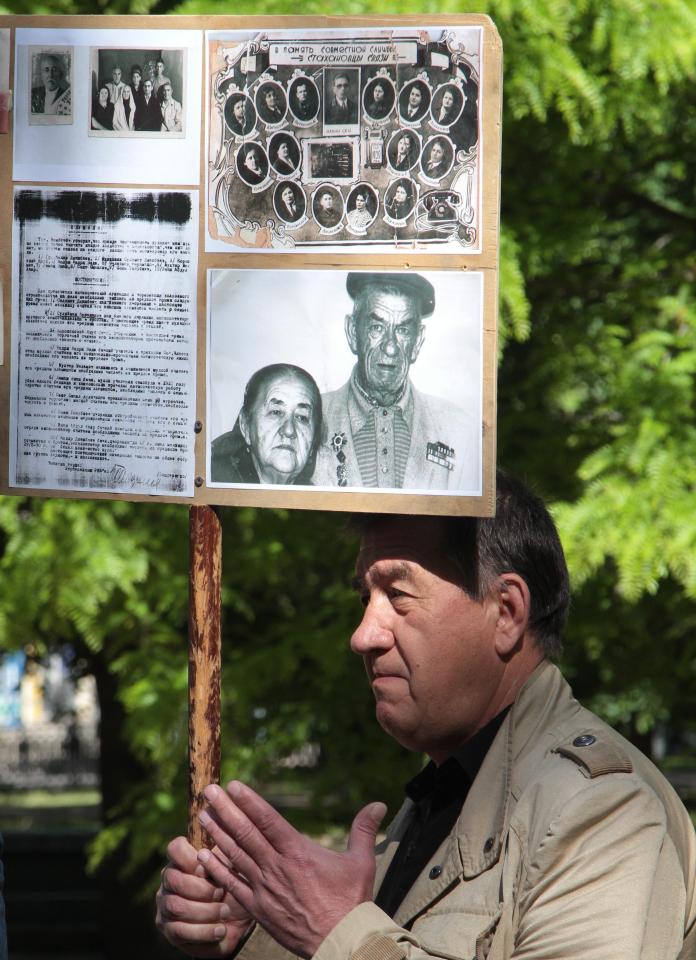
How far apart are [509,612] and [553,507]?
2.48m

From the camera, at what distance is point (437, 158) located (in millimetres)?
1905

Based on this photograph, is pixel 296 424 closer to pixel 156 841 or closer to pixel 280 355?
pixel 280 355

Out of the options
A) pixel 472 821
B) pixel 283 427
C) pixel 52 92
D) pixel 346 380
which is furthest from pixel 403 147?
pixel 472 821

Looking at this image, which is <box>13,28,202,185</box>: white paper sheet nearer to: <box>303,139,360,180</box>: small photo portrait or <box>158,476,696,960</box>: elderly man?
<box>303,139,360,180</box>: small photo portrait

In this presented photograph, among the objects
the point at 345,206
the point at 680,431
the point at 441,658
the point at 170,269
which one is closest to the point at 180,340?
the point at 170,269

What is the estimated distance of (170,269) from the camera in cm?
199

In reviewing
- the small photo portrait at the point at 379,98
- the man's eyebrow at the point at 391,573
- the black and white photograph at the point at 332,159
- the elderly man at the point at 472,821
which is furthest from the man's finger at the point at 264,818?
the small photo portrait at the point at 379,98

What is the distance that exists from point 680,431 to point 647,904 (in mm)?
3083

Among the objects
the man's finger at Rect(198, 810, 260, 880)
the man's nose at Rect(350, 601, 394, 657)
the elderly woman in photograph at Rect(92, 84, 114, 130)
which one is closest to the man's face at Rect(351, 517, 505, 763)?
the man's nose at Rect(350, 601, 394, 657)

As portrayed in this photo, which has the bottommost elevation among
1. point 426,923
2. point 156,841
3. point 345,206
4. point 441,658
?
point 156,841

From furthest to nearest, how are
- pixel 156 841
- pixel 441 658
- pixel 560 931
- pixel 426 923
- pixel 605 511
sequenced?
pixel 156 841, pixel 605 511, pixel 441 658, pixel 426 923, pixel 560 931

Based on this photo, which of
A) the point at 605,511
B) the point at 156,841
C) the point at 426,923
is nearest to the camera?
the point at 426,923

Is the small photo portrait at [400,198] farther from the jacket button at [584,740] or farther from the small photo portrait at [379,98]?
the jacket button at [584,740]

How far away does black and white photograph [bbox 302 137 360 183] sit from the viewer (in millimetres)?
1936
